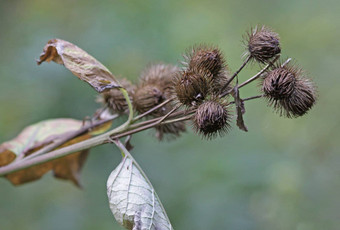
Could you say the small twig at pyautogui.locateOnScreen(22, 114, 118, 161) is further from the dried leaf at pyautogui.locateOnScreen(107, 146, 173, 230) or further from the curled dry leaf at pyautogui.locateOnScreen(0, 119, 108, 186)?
the dried leaf at pyautogui.locateOnScreen(107, 146, 173, 230)

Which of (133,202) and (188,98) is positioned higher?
(188,98)

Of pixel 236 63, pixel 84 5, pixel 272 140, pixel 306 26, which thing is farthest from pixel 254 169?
pixel 84 5

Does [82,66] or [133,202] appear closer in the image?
[133,202]

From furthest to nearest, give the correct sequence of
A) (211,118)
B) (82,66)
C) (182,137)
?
(182,137) → (82,66) → (211,118)

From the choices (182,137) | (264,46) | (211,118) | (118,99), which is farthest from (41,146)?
(182,137)

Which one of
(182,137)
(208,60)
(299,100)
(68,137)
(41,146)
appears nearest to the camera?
(299,100)

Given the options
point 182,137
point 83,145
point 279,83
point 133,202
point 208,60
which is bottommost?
point 133,202

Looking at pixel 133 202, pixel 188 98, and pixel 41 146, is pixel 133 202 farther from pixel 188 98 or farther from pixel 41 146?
pixel 41 146

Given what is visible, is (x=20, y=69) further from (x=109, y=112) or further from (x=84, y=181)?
(x=109, y=112)
